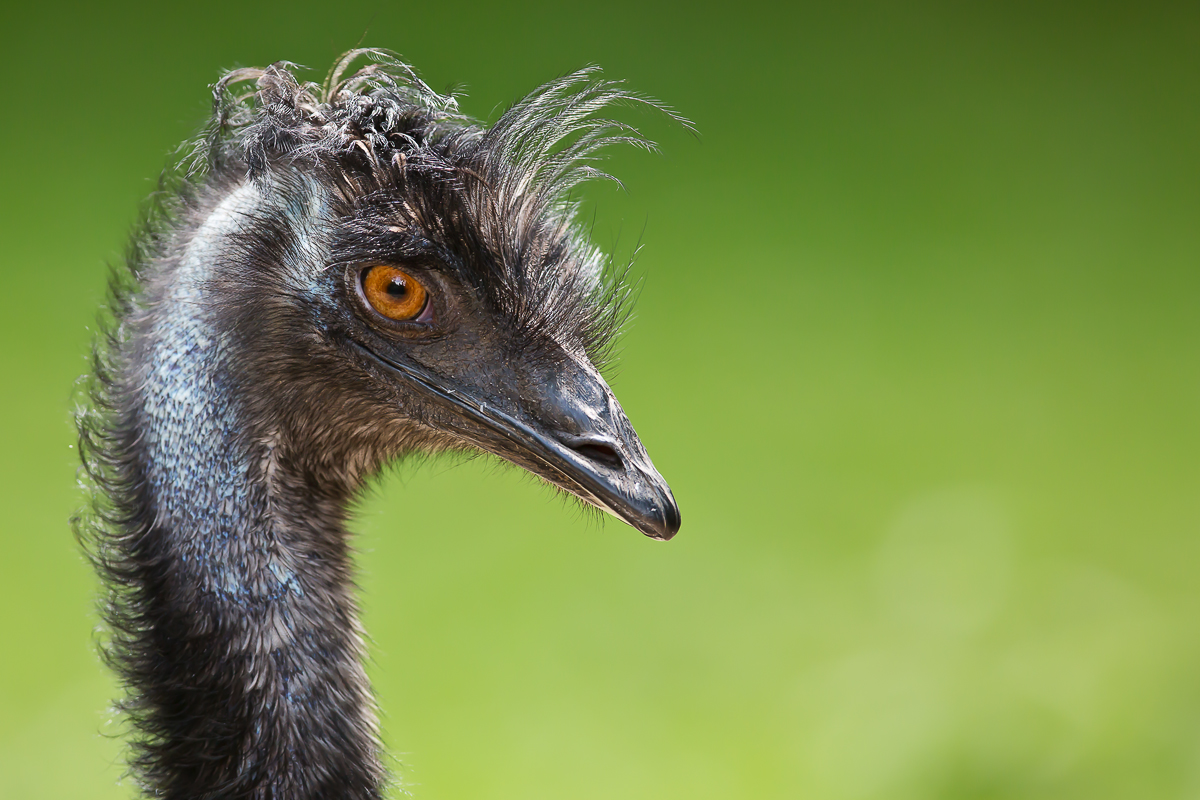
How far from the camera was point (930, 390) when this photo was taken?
3633mm

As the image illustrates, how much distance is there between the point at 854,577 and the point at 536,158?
6.37 feet

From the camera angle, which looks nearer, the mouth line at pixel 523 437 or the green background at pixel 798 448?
the mouth line at pixel 523 437

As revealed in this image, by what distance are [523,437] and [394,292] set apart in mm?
201

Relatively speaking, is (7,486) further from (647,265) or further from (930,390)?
(930,390)

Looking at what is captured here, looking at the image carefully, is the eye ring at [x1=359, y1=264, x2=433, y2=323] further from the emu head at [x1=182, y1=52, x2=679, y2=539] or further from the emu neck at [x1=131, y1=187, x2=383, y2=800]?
the emu neck at [x1=131, y1=187, x2=383, y2=800]

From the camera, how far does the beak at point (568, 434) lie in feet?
4.10

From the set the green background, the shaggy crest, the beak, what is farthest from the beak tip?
the green background

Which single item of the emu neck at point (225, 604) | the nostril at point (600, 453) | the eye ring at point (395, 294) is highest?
the eye ring at point (395, 294)

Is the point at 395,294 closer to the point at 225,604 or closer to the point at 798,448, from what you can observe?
the point at 225,604

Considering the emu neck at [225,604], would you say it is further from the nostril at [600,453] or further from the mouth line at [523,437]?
the nostril at [600,453]

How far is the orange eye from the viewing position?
51.7 inches

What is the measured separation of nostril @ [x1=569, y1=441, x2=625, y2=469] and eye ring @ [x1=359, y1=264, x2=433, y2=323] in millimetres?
210

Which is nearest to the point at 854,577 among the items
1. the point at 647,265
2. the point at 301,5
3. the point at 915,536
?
the point at 915,536

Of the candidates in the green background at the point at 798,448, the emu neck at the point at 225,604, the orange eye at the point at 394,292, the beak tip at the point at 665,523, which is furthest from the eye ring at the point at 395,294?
the green background at the point at 798,448
